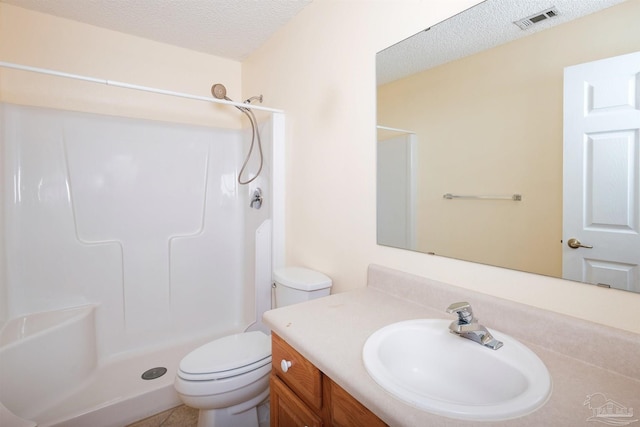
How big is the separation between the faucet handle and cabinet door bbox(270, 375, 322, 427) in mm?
482

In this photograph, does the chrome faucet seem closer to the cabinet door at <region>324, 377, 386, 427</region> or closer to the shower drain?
the cabinet door at <region>324, 377, 386, 427</region>

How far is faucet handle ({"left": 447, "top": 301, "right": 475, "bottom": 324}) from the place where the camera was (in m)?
0.84

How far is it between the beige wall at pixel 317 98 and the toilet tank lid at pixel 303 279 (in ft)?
0.27

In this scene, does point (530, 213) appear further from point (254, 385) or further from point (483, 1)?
point (254, 385)

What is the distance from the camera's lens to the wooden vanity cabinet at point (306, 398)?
74 cm

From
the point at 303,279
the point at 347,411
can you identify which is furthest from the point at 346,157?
the point at 347,411

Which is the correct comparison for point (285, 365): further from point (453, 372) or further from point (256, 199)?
point (256, 199)

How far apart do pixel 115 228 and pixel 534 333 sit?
7.77ft

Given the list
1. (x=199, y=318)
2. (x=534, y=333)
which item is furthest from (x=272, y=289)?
(x=534, y=333)

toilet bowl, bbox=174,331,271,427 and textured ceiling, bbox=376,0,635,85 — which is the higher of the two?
textured ceiling, bbox=376,0,635,85

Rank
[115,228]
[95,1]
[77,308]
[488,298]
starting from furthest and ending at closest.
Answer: [115,228]
[77,308]
[95,1]
[488,298]

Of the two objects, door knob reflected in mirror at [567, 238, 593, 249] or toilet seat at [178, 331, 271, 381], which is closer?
door knob reflected in mirror at [567, 238, 593, 249]

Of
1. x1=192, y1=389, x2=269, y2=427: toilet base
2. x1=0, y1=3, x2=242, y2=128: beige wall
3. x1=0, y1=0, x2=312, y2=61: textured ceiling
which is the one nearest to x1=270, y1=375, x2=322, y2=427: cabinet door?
x1=192, y1=389, x2=269, y2=427: toilet base

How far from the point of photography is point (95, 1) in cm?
176
